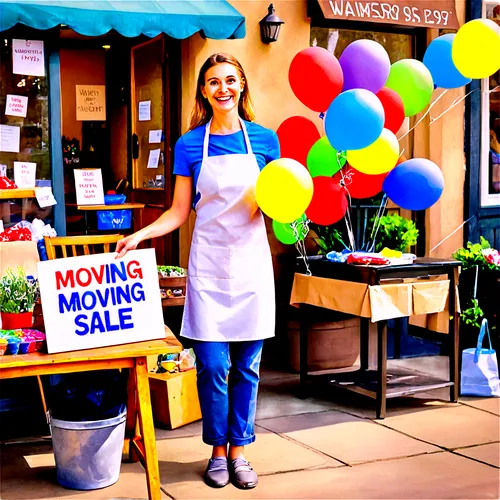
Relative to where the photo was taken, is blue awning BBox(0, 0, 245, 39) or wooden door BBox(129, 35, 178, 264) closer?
blue awning BBox(0, 0, 245, 39)

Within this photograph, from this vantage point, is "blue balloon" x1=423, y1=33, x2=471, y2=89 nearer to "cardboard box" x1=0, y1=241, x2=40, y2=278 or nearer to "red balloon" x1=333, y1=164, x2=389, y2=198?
"red balloon" x1=333, y1=164, x2=389, y2=198

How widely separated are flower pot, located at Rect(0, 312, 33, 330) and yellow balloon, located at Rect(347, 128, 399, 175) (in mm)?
2077

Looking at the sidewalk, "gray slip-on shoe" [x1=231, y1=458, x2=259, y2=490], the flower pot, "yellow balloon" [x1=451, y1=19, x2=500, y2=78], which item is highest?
"yellow balloon" [x1=451, y1=19, x2=500, y2=78]

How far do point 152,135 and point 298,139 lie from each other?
2792mm

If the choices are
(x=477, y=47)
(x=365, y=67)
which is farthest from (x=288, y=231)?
(x=477, y=47)

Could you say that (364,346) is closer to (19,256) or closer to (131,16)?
(19,256)

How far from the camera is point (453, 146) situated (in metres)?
7.10

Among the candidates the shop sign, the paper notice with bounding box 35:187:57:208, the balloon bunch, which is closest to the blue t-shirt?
the balloon bunch

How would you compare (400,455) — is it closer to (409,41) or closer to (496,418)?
(496,418)

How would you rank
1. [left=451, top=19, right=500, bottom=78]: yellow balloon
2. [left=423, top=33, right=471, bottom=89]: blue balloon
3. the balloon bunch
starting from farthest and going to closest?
[left=423, top=33, right=471, bottom=89]: blue balloon → [left=451, top=19, right=500, bottom=78]: yellow balloon → the balloon bunch

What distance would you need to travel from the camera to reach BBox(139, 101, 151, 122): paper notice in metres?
7.74

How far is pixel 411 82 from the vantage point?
5.03m

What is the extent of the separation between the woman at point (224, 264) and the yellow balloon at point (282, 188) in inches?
5.5

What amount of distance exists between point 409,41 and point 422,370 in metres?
2.76
